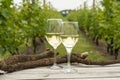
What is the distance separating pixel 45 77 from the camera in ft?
4.15

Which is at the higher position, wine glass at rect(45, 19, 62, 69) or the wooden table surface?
wine glass at rect(45, 19, 62, 69)

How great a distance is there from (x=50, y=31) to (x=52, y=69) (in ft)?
0.59

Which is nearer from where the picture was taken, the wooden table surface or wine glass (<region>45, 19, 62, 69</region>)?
the wooden table surface

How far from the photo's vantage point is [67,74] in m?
1.32

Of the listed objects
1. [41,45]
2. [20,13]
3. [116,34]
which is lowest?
[41,45]

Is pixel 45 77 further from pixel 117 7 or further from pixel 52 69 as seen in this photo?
pixel 117 7

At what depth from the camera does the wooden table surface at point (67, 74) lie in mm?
1247

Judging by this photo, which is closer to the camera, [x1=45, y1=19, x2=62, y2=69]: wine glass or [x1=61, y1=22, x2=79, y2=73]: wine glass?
[x1=61, y1=22, x2=79, y2=73]: wine glass

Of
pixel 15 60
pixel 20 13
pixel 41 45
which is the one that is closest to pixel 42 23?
pixel 20 13

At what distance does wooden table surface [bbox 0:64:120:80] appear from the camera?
49.1 inches

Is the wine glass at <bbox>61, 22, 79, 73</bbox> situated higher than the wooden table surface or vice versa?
the wine glass at <bbox>61, 22, 79, 73</bbox>

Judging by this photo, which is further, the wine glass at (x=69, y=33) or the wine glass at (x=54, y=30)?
the wine glass at (x=54, y=30)

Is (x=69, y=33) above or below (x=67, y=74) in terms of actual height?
above

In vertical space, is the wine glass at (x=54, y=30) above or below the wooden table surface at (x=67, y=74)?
above
